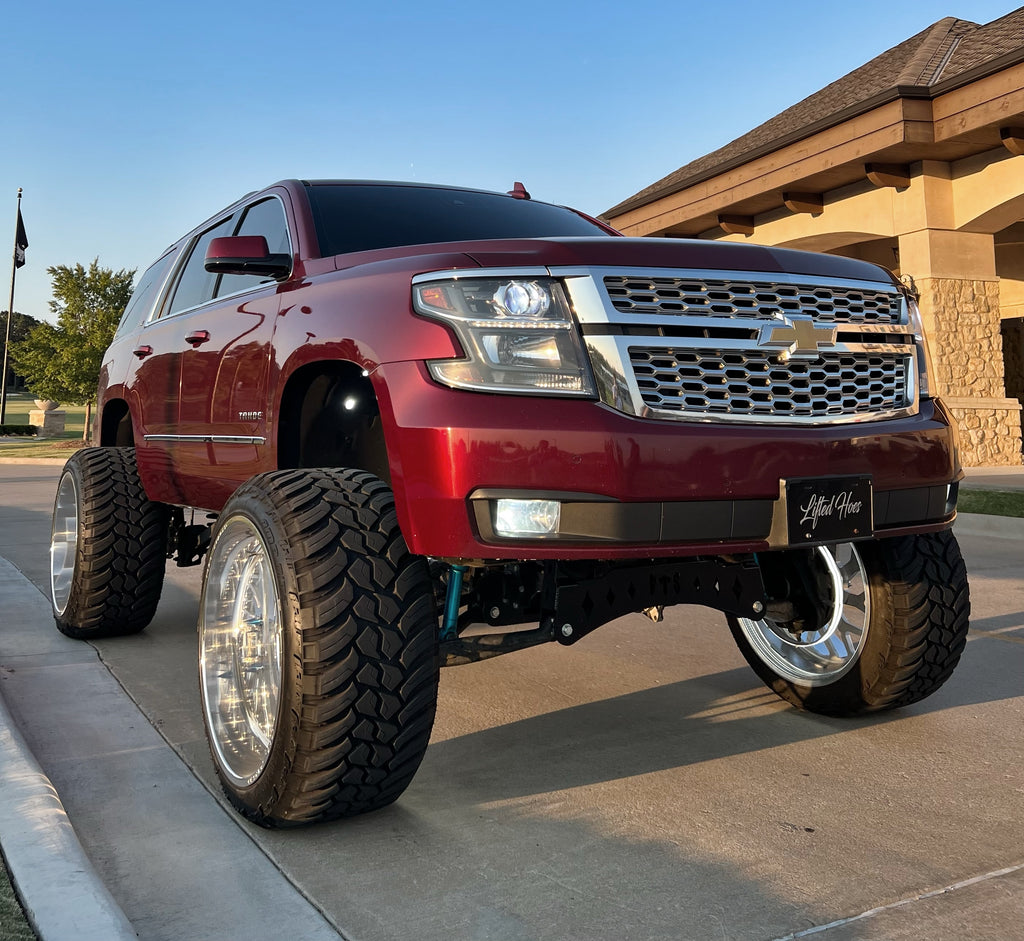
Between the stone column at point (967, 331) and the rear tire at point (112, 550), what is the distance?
13.5m

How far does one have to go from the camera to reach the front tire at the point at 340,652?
2916mm

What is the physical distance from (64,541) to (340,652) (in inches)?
147

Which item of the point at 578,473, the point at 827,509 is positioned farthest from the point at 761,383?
the point at 578,473

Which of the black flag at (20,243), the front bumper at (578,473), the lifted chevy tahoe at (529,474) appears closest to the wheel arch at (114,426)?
the lifted chevy tahoe at (529,474)

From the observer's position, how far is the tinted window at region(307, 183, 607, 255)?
4.12 metres

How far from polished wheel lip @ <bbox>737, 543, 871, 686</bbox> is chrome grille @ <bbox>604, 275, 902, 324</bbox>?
102 centimetres

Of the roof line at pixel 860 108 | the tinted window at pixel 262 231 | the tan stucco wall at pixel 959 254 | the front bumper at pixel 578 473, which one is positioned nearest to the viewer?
the front bumper at pixel 578 473

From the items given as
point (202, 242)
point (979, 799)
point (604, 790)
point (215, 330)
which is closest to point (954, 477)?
point (979, 799)

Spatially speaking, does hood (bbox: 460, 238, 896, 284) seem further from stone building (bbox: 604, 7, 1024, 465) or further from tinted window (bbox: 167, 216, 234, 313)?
stone building (bbox: 604, 7, 1024, 465)

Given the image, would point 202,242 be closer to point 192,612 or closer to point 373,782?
point 192,612

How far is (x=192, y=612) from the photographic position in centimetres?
660

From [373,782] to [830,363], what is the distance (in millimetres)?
1777

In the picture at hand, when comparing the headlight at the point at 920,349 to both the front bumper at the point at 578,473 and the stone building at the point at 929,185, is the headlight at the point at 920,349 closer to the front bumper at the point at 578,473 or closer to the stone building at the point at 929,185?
the front bumper at the point at 578,473

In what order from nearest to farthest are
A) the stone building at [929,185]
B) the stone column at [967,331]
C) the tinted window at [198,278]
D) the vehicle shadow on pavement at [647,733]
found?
the vehicle shadow on pavement at [647,733] → the tinted window at [198,278] → the stone building at [929,185] → the stone column at [967,331]
